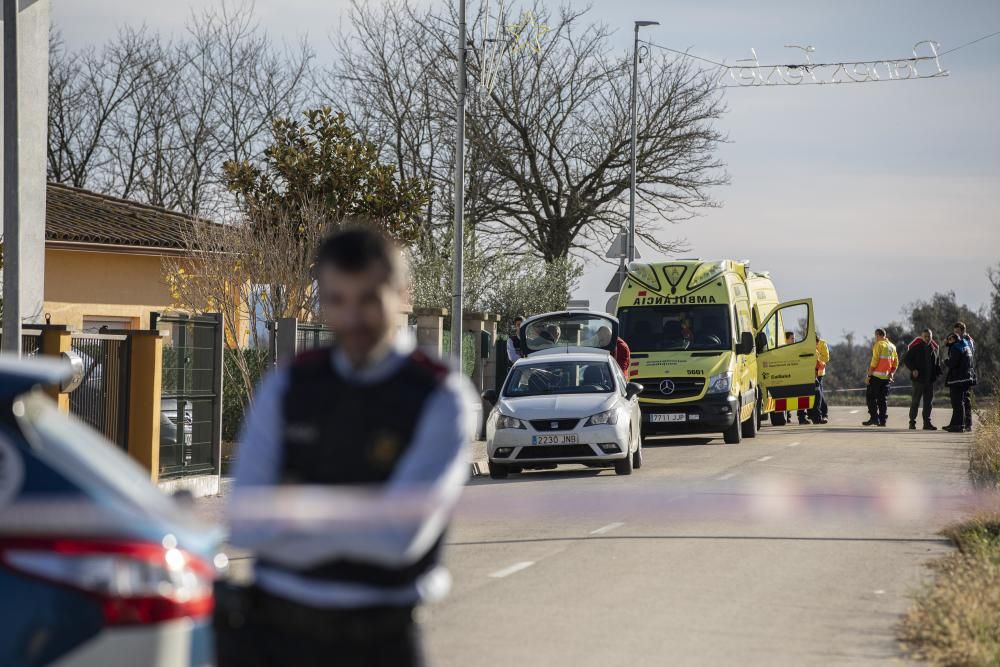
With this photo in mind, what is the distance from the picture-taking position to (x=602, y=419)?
18656mm

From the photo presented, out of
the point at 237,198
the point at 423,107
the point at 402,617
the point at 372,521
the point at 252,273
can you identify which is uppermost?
the point at 423,107

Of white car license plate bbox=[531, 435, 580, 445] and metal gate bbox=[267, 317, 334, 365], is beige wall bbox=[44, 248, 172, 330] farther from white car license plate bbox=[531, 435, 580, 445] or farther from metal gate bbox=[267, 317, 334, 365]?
white car license plate bbox=[531, 435, 580, 445]

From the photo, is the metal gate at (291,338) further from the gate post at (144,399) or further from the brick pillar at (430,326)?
the brick pillar at (430,326)

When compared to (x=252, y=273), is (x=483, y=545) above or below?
below

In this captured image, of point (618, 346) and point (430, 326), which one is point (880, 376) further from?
point (430, 326)

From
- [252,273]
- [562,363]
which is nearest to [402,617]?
[562,363]

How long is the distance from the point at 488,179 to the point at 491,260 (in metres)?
2.55

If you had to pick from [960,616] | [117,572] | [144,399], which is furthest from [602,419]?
[117,572]

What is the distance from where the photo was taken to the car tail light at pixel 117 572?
360 cm

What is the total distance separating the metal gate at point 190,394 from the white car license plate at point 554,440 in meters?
3.94

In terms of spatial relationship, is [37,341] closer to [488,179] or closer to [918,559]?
[918,559]

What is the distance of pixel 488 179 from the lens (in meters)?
40.2

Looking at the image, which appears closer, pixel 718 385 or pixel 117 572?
pixel 117 572

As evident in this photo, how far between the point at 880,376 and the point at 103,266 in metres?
15.7
